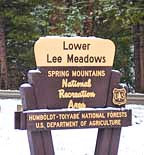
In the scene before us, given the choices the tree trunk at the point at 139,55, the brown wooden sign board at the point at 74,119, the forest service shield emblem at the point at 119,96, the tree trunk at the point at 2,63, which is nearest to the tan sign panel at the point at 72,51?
the forest service shield emblem at the point at 119,96

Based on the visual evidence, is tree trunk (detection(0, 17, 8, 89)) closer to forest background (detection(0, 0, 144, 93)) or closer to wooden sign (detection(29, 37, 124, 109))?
forest background (detection(0, 0, 144, 93))

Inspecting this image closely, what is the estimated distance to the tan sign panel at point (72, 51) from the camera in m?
8.23

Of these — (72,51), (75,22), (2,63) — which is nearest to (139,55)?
(75,22)

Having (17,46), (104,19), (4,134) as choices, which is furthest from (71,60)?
(17,46)

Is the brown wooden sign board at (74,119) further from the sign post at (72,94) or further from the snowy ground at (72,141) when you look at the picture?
the snowy ground at (72,141)

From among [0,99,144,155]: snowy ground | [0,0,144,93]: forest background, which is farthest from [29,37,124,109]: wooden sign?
[0,0,144,93]: forest background

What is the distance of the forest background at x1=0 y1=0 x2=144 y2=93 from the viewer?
746 inches

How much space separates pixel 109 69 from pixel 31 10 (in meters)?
14.6

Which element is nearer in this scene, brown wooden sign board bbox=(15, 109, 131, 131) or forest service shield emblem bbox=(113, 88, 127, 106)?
brown wooden sign board bbox=(15, 109, 131, 131)

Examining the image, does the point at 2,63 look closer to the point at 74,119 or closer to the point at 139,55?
the point at 139,55

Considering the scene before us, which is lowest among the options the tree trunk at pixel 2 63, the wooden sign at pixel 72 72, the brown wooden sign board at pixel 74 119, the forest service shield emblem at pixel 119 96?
the tree trunk at pixel 2 63

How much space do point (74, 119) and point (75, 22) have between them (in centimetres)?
1241

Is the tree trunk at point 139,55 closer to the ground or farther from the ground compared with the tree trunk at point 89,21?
closer to the ground

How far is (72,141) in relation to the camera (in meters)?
11.3
